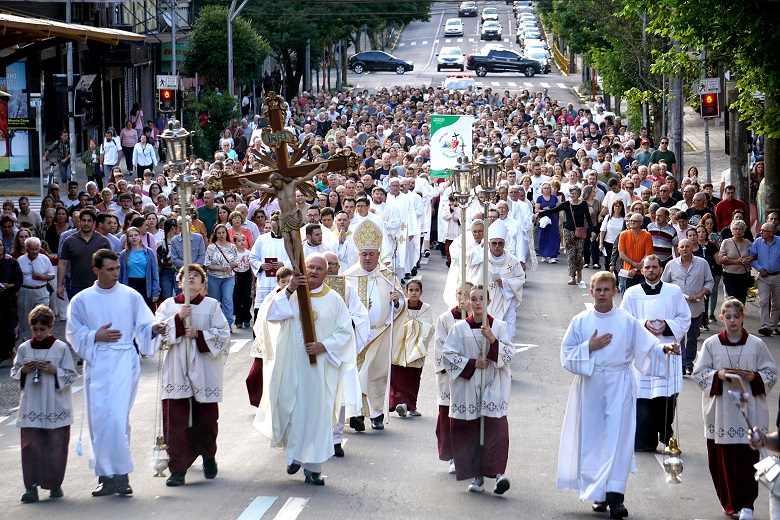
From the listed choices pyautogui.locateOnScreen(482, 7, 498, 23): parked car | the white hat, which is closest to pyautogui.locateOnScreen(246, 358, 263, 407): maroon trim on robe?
the white hat

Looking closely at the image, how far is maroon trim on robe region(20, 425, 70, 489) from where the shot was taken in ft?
33.2

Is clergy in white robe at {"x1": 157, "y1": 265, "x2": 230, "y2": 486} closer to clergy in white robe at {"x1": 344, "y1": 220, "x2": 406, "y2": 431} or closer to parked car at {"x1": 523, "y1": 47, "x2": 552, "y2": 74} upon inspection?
clergy in white robe at {"x1": 344, "y1": 220, "x2": 406, "y2": 431}

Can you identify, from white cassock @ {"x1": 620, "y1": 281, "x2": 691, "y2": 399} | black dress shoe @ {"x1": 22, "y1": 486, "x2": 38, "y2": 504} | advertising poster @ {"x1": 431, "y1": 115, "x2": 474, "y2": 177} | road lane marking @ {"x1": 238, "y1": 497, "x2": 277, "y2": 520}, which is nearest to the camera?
road lane marking @ {"x1": 238, "y1": 497, "x2": 277, "y2": 520}

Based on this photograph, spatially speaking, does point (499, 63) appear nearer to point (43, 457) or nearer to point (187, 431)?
point (187, 431)

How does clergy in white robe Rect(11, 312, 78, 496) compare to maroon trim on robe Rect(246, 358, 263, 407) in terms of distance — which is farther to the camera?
maroon trim on robe Rect(246, 358, 263, 407)

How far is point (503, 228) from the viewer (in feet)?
56.0

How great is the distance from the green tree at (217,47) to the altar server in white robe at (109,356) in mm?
35387

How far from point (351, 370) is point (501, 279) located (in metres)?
4.91

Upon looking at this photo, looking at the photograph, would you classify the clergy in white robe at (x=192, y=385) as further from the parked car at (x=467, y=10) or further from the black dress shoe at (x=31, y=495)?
the parked car at (x=467, y=10)

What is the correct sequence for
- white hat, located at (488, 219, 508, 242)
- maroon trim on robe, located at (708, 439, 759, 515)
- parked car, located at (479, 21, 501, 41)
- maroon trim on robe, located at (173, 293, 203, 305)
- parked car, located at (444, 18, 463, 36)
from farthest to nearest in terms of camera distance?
parked car, located at (444, 18, 463, 36)
parked car, located at (479, 21, 501, 41)
white hat, located at (488, 219, 508, 242)
maroon trim on robe, located at (173, 293, 203, 305)
maroon trim on robe, located at (708, 439, 759, 515)

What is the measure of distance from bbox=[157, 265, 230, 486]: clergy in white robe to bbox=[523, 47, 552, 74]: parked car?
2627 inches

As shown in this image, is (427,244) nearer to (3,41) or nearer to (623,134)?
(3,41)

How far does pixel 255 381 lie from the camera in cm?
1251

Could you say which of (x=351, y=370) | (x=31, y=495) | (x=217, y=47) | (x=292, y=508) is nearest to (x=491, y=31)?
Answer: (x=217, y=47)
